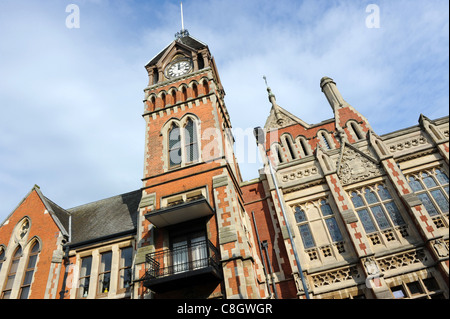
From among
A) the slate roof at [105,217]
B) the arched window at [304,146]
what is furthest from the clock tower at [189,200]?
the arched window at [304,146]

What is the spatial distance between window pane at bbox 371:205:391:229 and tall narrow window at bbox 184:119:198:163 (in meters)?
10.4

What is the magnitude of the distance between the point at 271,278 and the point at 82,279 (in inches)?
405

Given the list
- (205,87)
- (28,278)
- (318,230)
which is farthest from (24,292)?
(318,230)

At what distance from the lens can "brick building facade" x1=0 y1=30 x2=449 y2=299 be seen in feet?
43.7

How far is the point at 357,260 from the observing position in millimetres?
14156

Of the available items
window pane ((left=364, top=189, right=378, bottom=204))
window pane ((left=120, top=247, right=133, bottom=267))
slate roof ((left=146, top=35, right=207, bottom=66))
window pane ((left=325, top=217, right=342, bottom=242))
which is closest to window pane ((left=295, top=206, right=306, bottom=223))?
window pane ((left=325, top=217, right=342, bottom=242))

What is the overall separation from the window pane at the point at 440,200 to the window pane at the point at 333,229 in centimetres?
527

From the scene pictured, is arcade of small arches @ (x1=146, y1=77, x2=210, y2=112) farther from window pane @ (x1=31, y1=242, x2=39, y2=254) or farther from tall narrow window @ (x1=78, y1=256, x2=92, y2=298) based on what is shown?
window pane @ (x1=31, y1=242, x2=39, y2=254)

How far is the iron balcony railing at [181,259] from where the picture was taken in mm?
13016

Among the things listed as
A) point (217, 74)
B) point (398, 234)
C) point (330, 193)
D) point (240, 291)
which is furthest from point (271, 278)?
point (217, 74)

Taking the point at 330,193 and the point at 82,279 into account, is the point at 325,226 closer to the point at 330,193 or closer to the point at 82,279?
the point at 330,193

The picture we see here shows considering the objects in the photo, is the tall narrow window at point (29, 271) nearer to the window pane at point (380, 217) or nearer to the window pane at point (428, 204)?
the window pane at point (380, 217)

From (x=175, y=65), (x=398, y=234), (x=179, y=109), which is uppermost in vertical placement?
(x=175, y=65)

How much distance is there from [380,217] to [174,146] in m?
12.6
